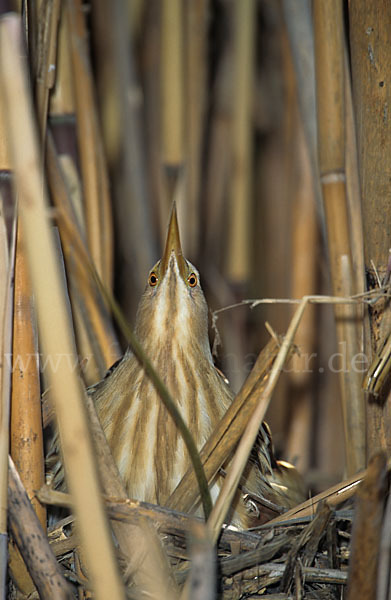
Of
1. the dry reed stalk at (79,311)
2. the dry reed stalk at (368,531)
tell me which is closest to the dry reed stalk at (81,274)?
the dry reed stalk at (79,311)

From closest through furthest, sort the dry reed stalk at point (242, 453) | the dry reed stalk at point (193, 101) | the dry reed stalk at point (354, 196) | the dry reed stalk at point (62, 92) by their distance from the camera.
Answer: the dry reed stalk at point (242, 453), the dry reed stalk at point (354, 196), the dry reed stalk at point (62, 92), the dry reed stalk at point (193, 101)

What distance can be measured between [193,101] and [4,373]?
0.87 meters

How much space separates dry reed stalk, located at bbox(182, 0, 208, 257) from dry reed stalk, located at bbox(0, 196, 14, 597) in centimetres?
72

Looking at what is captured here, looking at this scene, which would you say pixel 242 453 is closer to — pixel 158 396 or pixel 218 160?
pixel 158 396

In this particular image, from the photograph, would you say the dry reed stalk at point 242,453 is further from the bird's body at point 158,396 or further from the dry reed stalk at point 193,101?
the dry reed stalk at point 193,101

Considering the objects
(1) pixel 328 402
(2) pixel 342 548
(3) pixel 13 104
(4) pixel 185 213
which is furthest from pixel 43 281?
(1) pixel 328 402

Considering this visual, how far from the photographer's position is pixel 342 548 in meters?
0.85

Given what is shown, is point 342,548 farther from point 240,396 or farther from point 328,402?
point 328,402

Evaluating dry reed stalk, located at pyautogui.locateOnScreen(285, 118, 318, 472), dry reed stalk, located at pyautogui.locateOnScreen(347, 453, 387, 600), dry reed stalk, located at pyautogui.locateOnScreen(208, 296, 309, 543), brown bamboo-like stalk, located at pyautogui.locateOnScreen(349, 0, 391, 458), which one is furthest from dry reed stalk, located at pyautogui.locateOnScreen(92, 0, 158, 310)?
dry reed stalk, located at pyautogui.locateOnScreen(347, 453, 387, 600)

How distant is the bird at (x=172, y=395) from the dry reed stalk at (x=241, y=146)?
Result: 0.44 m

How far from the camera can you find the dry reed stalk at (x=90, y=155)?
3.77 ft

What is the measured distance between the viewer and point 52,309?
604mm

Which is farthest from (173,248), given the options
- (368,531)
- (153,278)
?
(368,531)

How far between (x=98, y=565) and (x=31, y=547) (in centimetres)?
12
